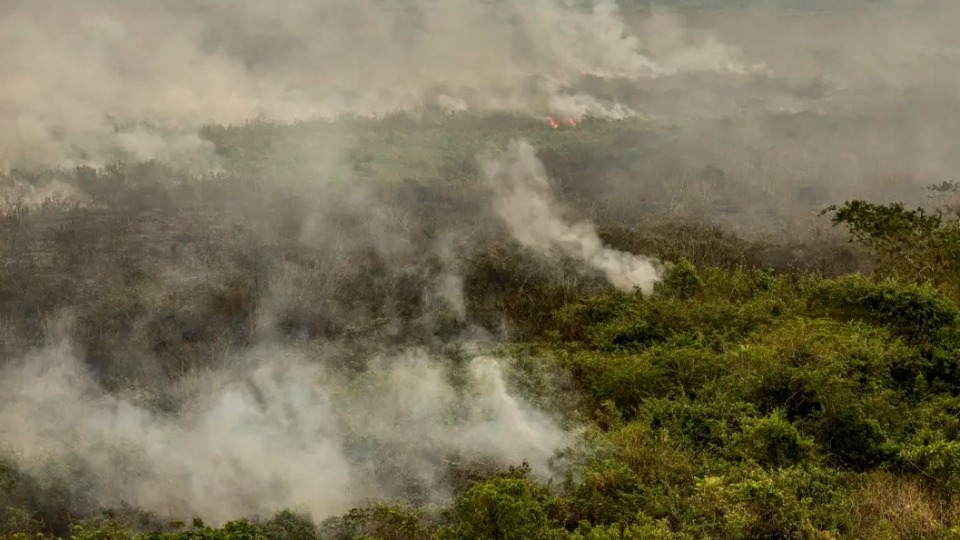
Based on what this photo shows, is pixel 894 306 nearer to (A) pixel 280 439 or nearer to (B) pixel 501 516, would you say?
(B) pixel 501 516

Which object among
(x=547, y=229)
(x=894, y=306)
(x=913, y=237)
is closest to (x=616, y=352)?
(x=894, y=306)

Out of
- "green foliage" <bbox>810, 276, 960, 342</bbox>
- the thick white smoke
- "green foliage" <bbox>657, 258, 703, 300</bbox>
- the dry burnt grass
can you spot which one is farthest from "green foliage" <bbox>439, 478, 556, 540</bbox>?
"green foliage" <bbox>657, 258, 703, 300</bbox>

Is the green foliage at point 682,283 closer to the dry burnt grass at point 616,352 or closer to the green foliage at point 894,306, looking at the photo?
the dry burnt grass at point 616,352

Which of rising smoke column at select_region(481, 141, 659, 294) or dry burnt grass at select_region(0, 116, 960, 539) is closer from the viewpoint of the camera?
dry burnt grass at select_region(0, 116, 960, 539)

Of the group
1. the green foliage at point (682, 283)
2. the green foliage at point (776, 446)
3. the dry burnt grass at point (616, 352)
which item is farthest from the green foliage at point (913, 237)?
the green foliage at point (776, 446)

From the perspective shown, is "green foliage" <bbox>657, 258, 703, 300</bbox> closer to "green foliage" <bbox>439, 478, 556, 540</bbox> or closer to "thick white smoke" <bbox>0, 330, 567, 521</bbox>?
"thick white smoke" <bbox>0, 330, 567, 521</bbox>
